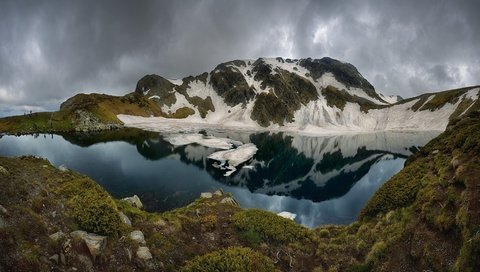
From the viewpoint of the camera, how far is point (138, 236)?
15664 mm

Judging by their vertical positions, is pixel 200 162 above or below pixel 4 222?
below

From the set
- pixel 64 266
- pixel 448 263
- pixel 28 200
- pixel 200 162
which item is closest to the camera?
pixel 64 266

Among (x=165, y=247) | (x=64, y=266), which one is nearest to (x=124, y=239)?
(x=165, y=247)

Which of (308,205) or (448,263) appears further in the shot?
(308,205)

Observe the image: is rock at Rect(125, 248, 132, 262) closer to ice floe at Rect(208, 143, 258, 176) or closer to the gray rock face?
the gray rock face

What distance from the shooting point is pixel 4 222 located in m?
12.1

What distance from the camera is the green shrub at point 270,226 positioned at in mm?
19156

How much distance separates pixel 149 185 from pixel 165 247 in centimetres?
4439

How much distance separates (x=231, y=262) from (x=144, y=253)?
4330mm

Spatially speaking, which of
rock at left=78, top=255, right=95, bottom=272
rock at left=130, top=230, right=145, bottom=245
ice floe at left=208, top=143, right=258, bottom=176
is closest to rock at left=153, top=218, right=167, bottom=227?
rock at left=130, top=230, right=145, bottom=245

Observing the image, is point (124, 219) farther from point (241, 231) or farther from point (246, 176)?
point (246, 176)

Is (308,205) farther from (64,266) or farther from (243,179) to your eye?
(64,266)

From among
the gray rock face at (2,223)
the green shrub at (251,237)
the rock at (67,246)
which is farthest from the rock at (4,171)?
the green shrub at (251,237)

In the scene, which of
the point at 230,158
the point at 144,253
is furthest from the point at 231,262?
the point at 230,158
